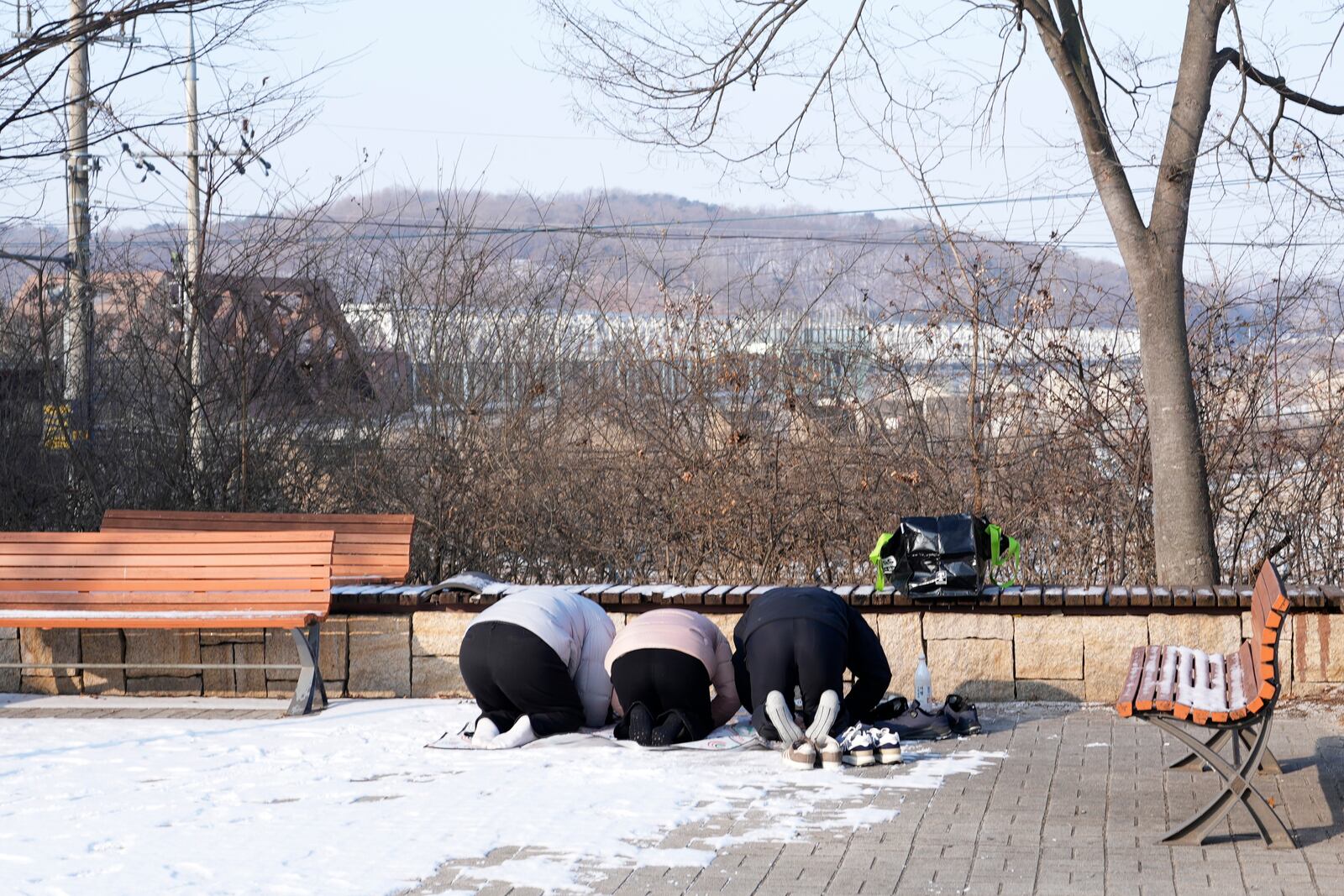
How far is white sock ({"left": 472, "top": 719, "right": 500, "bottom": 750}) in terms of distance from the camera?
23.6ft

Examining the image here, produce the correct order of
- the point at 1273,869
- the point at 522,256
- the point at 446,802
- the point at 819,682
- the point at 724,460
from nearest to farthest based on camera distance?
the point at 1273,869, the point at 446,802, the point at 819,682, the point at 724,460, the point at 522,256

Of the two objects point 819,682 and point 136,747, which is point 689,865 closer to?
point 819,682

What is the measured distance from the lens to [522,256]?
43.0 ft

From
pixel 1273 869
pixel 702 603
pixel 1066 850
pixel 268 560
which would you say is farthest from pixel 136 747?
pixel 1273 869

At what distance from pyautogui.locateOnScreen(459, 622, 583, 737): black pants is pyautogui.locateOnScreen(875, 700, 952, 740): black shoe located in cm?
155

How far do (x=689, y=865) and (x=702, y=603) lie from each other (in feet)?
11.2

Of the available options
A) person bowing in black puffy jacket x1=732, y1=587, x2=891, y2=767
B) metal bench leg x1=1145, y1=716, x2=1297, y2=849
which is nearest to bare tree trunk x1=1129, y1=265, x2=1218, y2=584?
person bowing in black puffy jacket x1=732, y1=587, x2=891, y2=767

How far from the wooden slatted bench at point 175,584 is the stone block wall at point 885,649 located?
16 centimetres

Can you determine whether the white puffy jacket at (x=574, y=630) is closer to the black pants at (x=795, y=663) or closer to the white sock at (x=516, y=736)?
the white sock at (x=516, y=736)

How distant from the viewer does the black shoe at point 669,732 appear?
23.2 feet

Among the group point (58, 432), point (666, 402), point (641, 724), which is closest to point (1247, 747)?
point (641, 724)

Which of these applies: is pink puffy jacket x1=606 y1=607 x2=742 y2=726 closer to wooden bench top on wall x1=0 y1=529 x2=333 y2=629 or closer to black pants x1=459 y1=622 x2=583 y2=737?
black pants x1=459 y1=622 x2=583 y2=737

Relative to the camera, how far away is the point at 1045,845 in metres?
5.31

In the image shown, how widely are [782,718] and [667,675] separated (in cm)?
62
